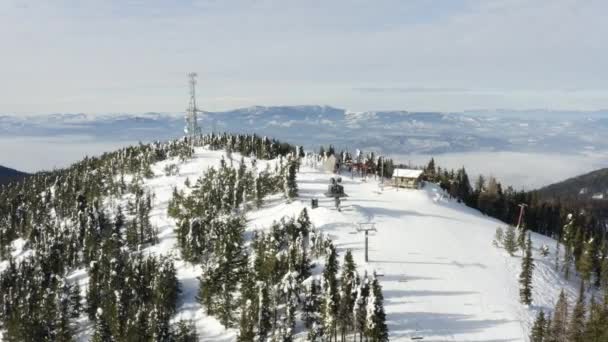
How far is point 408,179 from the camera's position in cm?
15975

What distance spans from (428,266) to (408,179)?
216 ft

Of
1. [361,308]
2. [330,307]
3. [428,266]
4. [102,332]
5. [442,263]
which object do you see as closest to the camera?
[361,308]

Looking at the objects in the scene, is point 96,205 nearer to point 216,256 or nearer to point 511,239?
point 216,256

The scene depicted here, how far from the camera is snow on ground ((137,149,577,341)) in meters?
76.1

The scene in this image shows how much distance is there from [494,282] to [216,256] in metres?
62.8

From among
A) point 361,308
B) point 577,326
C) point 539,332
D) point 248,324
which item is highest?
point 361,308

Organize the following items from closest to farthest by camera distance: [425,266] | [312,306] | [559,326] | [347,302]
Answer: [347,302], [559,326], [312,306], [425,266]

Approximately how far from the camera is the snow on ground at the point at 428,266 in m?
76.1

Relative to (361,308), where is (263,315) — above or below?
below

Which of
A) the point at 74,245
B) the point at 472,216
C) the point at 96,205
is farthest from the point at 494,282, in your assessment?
the point at 96,205

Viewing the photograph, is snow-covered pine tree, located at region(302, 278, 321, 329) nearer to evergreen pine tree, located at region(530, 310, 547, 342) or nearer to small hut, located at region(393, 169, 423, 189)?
evergreen pine tree, located at region(530, 310, 547, 342)

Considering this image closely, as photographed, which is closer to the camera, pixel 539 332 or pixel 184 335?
pixel 539 332

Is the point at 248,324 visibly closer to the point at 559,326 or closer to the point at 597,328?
the point at 559,326

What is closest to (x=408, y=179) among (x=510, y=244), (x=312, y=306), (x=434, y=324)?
(x=510, y=244)
